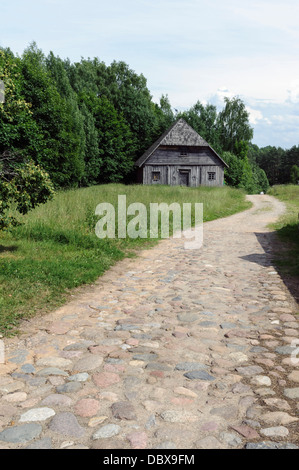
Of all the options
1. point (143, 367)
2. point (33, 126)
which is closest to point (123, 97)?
point (33, 126)

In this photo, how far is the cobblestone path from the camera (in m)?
2.75

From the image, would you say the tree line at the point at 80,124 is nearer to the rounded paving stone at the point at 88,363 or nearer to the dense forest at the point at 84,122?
the dense forest at the point at 84,122

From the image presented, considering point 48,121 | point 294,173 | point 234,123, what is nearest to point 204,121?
point 234,123

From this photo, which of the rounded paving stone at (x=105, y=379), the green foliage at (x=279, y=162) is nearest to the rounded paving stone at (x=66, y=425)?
the rounded paving stone at (x=105, y=379)

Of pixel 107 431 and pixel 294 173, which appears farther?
pixel 294 173

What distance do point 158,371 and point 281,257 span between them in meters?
6.34

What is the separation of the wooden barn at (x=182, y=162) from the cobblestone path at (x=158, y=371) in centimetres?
3183

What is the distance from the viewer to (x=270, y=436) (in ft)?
8.91

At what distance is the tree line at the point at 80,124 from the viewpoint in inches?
444

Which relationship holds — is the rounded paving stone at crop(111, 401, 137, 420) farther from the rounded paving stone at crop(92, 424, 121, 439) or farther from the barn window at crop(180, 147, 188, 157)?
the barn window at crop(180, 147, 188, 157)

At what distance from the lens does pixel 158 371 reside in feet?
12.1

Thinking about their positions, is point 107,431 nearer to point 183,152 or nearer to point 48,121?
point 48,121

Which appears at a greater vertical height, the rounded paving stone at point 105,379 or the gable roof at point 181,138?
the gable roof at point 181,138
